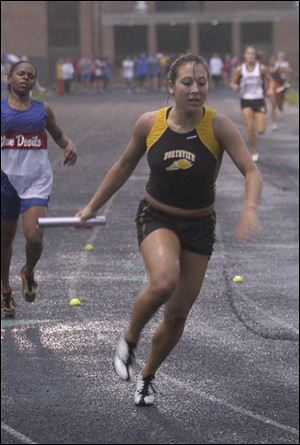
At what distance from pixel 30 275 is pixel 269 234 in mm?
99486

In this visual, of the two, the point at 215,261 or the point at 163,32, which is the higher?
the point at 163,32

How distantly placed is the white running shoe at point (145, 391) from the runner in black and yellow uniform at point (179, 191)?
168 mm

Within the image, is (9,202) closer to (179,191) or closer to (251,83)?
(179,191)

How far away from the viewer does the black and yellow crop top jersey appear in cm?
610

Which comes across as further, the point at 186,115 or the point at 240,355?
the point at 240,355

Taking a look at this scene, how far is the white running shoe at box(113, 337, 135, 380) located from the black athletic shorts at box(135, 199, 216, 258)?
24.3 inches

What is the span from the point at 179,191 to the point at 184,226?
289mm

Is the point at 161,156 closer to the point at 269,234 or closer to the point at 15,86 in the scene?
the point at 15,86

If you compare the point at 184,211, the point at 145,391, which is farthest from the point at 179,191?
the point at 145,391

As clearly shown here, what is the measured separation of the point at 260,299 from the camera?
329 ft

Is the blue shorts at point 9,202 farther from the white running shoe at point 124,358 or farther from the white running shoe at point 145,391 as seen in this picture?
the white running shoe at point 145,391

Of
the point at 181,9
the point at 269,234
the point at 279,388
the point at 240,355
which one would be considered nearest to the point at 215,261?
the point at 269,234

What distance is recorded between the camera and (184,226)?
651 cm

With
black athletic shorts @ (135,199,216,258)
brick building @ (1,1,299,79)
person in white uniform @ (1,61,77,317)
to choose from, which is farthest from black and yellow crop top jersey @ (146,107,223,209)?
brick building @ (1,1,299,79)
